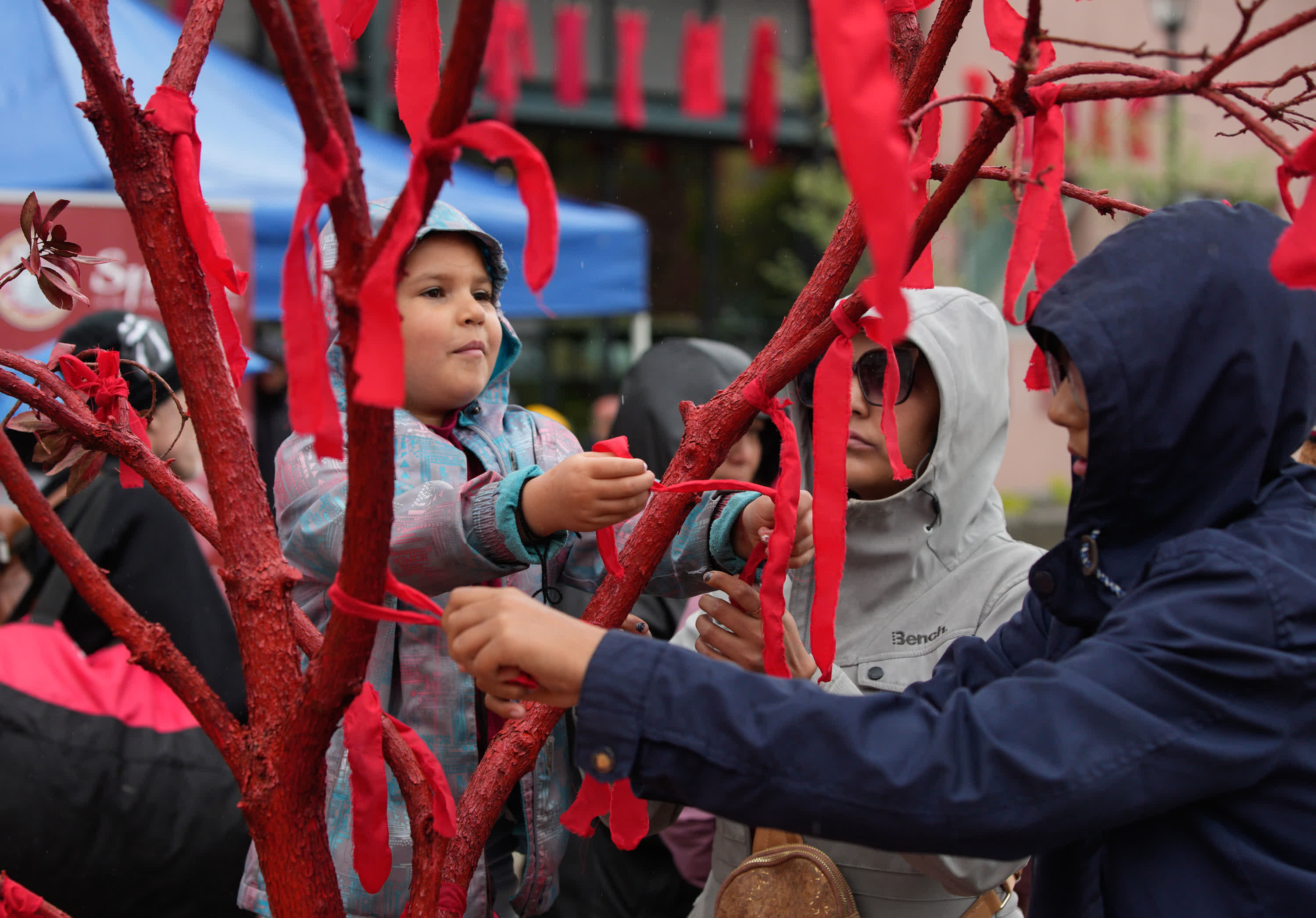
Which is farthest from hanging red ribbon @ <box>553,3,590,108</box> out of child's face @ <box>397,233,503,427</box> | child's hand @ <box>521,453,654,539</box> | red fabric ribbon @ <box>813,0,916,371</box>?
red fabric ribbon @ <box>813,0,916,371</box>

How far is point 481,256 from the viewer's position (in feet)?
5.12

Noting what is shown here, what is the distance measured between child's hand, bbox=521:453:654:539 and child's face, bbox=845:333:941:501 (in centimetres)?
66

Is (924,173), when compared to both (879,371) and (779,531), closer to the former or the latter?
(779,531)

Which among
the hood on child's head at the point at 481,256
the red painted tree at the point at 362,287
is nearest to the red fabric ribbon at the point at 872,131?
the red painted tree at the point at 362,287

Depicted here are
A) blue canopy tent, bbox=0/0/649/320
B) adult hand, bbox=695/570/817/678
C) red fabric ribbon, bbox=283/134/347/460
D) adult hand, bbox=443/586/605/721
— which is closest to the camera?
red fabric ribbon, bbox=283/134/347/460

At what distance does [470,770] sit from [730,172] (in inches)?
400

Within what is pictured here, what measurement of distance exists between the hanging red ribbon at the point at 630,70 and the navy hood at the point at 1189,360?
8.43 meters

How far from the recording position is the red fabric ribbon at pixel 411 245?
74 centimetres

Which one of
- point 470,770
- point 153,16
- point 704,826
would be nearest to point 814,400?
point 470,770

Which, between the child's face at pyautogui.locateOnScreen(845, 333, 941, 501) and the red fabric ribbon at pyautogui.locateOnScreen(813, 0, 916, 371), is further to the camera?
the child's face at pyautogui.locateOnScreen(845, 333, 941, 501)

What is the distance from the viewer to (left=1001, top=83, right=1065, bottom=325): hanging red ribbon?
961mm

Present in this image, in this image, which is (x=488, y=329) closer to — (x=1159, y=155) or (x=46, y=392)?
(x=46, y=392)

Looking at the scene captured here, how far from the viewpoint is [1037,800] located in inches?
34.6

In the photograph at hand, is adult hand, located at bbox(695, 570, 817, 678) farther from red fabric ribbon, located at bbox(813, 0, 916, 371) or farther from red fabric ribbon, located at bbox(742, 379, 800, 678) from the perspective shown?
red fabric ribbon, located at bbox(813, 0, 916, 371)
